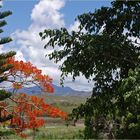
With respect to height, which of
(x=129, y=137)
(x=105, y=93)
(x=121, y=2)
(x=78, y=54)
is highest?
(x=121, y=2)

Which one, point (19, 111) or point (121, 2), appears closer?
point (121, 2)

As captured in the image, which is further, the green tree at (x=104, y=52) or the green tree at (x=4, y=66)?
the green tree at (x=4, y=66)

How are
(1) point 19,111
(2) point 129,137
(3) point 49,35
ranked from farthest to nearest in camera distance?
(2) point 129,137
(1) point 19,111
(3) point 49,35

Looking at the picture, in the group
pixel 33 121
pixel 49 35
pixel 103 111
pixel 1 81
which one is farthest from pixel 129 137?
pixel 49 35

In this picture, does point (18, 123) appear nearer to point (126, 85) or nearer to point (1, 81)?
point (1, 81)

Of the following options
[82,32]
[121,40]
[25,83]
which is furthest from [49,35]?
[25,83]

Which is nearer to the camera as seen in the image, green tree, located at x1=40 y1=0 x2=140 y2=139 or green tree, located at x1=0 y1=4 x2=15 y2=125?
green tree, located at x1=40 y1=0 x2=140 y2=139

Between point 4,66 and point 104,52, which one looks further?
point 4,66

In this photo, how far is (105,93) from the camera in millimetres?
20750

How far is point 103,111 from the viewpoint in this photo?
20766mm

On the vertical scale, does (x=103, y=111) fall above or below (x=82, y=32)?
below

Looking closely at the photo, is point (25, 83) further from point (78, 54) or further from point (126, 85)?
point (126, 85)

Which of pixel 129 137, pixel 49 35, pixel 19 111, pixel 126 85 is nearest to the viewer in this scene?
pixel 126 85

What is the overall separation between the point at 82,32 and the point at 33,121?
499 inches
